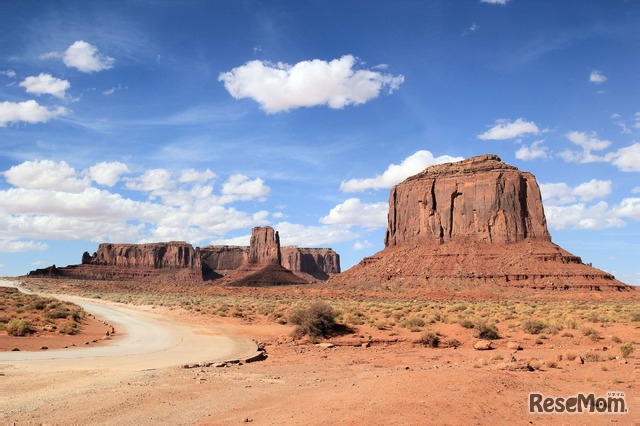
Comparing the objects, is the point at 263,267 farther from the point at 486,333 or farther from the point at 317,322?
the point at 486,333

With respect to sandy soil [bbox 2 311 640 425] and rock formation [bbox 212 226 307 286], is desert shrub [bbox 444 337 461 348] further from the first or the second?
rock formation [bbox 212 226 307 286]

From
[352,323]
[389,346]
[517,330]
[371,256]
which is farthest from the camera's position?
[371,256]

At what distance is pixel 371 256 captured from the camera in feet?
297

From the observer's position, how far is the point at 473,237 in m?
81.2

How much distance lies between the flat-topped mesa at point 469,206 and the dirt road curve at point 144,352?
66662 millimetres

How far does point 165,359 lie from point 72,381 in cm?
431

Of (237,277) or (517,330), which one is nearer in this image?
(517,330)

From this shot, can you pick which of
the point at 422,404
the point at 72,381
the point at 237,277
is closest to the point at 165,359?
the point at 72,381

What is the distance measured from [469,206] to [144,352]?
7584cm

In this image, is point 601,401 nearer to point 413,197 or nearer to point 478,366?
point 478,366

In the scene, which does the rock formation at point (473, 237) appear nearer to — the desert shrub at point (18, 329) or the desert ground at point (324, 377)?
the desert ground at point (324, 377)

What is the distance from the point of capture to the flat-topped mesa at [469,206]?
78.8 metres

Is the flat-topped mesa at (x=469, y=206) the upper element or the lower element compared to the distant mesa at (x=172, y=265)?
upper

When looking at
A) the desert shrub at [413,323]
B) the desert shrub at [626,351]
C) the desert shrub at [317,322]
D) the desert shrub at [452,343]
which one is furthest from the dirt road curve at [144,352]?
the desert shrub at [626,351]
